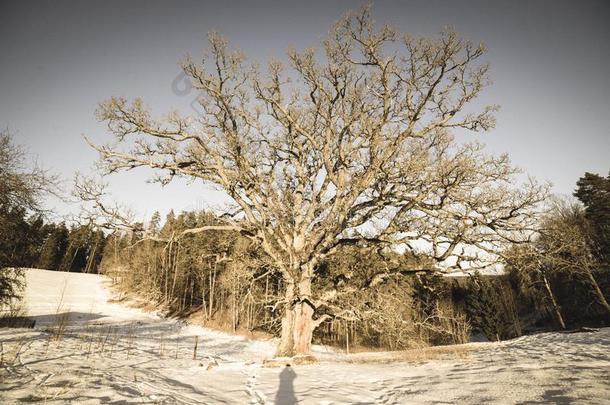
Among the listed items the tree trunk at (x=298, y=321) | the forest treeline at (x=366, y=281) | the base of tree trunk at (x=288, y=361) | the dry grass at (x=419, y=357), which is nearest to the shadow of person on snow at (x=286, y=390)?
the base of tree trunk at (x=288, y=361)

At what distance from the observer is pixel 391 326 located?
9.78 m

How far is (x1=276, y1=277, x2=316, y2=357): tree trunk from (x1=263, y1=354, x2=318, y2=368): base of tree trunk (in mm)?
446

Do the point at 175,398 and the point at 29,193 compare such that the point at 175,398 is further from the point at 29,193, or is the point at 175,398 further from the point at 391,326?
the point at 29,193

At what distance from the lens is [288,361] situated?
8430 mm

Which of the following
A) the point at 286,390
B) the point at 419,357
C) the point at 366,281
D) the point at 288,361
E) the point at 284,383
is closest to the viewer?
the point at 286,390

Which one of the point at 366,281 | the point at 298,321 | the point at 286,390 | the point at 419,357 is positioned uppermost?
the point at 366,281

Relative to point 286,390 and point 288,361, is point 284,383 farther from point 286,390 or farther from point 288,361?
point 288,361

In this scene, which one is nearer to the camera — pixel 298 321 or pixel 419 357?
pixel 298 321

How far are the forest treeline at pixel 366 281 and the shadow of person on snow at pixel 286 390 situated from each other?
284 cm

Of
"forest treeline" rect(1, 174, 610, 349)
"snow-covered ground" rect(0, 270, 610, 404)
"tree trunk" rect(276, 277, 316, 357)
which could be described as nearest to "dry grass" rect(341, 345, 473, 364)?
"forest treeline" rect(1, 174, 610, 349)

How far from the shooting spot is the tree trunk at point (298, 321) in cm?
954

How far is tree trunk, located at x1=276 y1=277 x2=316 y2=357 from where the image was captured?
954 centimetres

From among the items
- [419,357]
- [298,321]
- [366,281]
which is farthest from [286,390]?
[419,357]

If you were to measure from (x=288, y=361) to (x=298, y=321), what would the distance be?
1502mm
